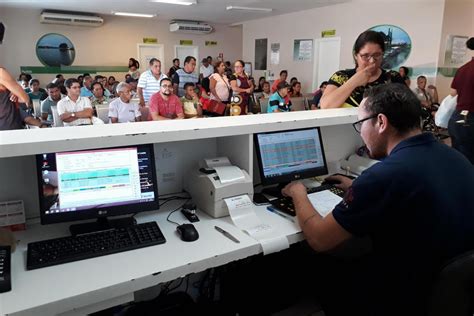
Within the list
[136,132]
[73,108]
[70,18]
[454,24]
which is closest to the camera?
[136,132]

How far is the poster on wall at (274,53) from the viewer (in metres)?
9.98

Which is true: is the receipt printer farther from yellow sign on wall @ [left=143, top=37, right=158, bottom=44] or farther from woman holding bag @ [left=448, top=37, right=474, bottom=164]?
yellow sign on wall @ [left=143, top=37, right=158, bottom=44]

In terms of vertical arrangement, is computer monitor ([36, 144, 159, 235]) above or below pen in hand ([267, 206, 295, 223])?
above

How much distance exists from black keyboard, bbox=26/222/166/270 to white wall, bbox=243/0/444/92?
6537 millimetres

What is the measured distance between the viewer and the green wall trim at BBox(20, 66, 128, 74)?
9.20 m

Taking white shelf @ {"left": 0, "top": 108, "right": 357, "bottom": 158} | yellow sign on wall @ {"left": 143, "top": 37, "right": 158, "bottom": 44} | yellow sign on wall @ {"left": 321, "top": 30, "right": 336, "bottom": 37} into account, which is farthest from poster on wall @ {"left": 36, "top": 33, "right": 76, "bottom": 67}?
white shelf @ {"left": 0, "top": 108, "right": 357, "bottom": 158}

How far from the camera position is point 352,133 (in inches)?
93.4

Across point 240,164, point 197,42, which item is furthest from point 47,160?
point 197,42

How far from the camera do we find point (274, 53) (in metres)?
10.1

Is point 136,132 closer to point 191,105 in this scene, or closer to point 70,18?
point 191,105

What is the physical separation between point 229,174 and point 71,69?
30.3 ft

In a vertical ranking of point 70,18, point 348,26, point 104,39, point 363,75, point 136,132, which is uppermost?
point 70,18

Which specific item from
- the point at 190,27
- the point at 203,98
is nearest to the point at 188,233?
the point at 203,98

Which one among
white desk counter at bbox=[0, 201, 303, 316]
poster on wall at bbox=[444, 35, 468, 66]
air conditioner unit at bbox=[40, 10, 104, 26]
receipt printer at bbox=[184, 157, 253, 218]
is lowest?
white desk counter at bbox=[0, 201, 303, 316]
